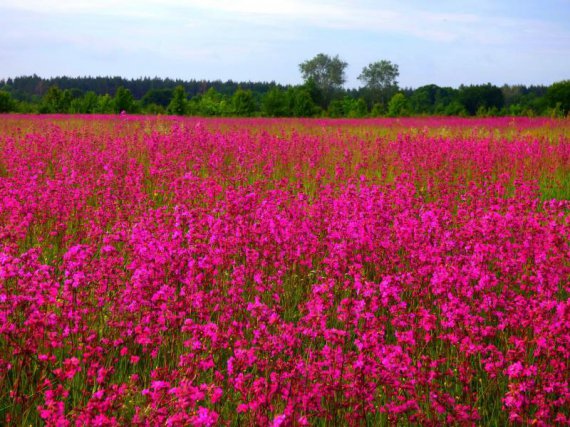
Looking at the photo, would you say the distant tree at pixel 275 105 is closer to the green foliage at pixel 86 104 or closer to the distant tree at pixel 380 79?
the green foliage at pixel 86 104

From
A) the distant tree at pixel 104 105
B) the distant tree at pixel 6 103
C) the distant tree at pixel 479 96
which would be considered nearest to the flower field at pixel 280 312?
the distant tree at pixel 104 105

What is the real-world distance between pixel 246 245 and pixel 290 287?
1.60 feet

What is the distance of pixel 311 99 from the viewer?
158ft

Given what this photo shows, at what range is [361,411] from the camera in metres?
2.64

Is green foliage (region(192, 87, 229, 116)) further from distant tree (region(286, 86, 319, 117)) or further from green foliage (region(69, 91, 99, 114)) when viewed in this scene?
green foliage (region(69, 91, 99, 114))

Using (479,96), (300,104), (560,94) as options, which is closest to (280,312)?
(300,104)

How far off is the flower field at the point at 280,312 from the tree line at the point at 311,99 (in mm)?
16683

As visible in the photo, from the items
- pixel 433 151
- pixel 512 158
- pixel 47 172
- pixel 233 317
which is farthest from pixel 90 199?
pixel 512 158

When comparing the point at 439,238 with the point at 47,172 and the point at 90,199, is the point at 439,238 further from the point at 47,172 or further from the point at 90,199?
the point at 47,172

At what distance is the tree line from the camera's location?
4544 centimetres

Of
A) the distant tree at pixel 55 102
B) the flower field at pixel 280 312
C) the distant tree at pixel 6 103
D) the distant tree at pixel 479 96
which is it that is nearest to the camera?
the flower field at pixel 280 312

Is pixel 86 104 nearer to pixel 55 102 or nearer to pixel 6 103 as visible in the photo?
pixel 55 102

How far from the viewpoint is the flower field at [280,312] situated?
248cm

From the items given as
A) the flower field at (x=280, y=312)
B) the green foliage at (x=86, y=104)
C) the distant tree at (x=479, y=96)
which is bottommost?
the flower field at (x=280, y=312)
